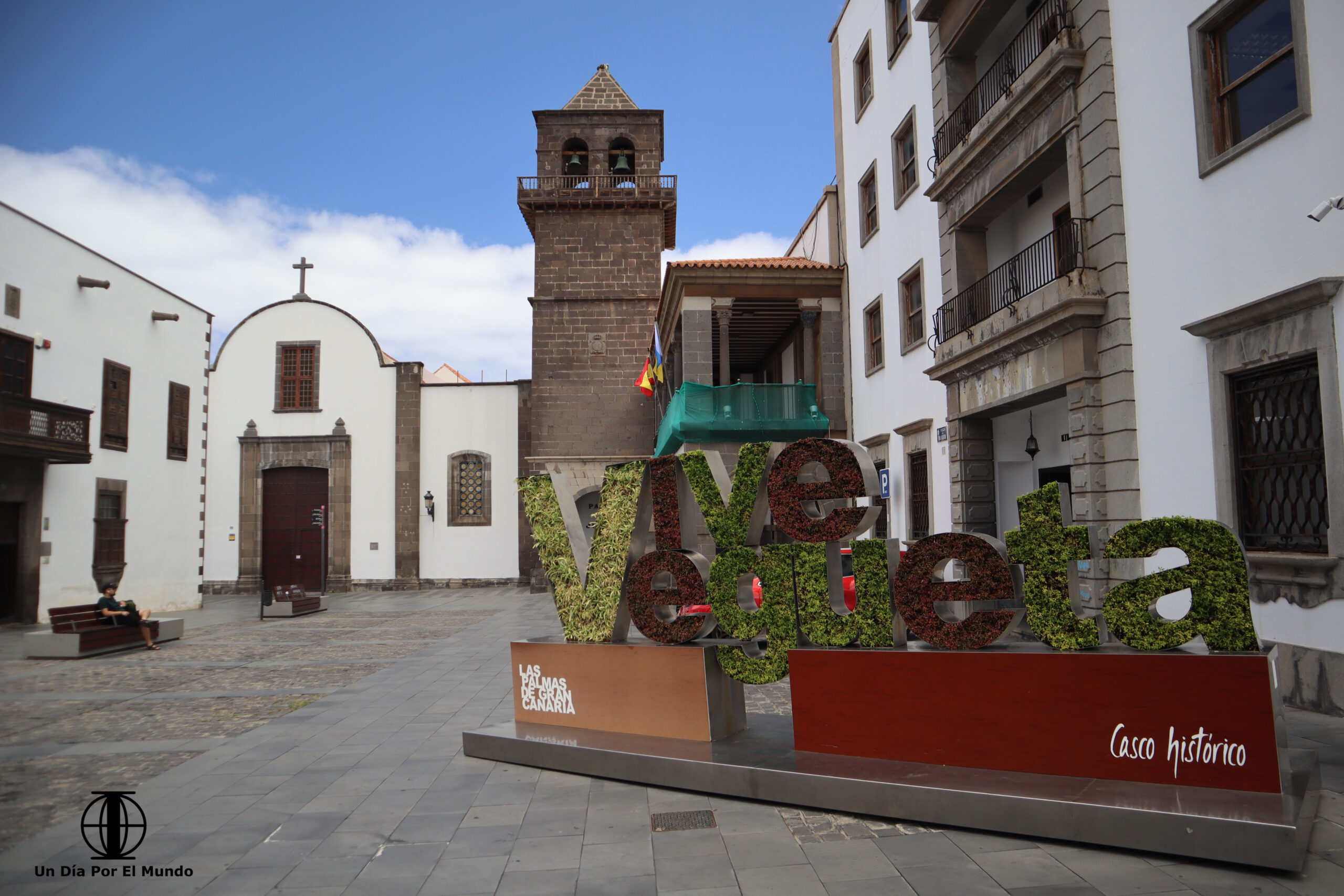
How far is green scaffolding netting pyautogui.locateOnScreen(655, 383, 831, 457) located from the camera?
19.4 meters

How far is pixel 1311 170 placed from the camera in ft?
25.6

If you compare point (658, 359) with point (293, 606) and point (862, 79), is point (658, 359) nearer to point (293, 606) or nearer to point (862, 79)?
point (862, 79)

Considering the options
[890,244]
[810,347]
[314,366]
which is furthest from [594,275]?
[890,244]

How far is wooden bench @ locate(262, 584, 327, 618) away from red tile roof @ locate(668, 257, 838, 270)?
12.7 meters

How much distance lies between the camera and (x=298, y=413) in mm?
32219

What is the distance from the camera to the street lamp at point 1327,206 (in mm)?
7285

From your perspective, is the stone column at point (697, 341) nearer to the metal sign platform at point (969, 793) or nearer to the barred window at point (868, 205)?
the barred window at point (868, 205)

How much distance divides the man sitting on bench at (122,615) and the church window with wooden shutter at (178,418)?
10.9 metres

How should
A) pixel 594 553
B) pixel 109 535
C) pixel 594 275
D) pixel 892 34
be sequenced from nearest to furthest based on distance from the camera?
pixel 594 553 → pixel 892 34 → pixel 109 535 → pixel 594 275

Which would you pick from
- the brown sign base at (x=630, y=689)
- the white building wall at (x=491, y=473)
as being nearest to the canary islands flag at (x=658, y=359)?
the white building wall at (x=491, y=473)

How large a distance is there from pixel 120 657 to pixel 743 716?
12.5 metres

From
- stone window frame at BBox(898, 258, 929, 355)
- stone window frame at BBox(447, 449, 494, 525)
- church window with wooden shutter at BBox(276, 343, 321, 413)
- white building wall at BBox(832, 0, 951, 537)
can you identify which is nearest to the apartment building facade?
white building wall at BBox(832, 0, 951, 537)

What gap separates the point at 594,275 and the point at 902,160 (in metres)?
14.2

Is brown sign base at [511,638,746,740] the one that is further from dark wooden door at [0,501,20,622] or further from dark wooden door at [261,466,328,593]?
dark wooden door at [261,466,328,593]
